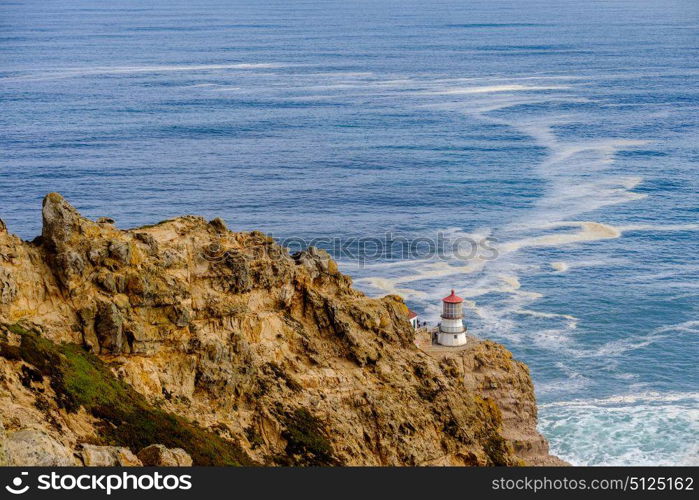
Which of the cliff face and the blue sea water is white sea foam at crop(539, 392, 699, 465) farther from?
the cliff face

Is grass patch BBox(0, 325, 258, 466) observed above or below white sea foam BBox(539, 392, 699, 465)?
above

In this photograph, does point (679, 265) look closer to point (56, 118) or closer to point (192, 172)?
point (192, 172)

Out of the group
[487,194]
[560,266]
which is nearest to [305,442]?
[560,266]

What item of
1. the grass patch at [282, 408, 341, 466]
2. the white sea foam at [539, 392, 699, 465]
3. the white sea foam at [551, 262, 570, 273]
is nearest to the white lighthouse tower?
the white sea foam at [539, 392, 699, 465]

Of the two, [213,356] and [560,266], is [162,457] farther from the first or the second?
[560,266]

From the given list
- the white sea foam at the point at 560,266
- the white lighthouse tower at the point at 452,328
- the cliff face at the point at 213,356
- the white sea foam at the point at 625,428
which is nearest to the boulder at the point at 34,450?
the cliff face at the point at 213,356

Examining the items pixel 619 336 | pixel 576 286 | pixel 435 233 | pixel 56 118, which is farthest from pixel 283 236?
pixel 56 118
